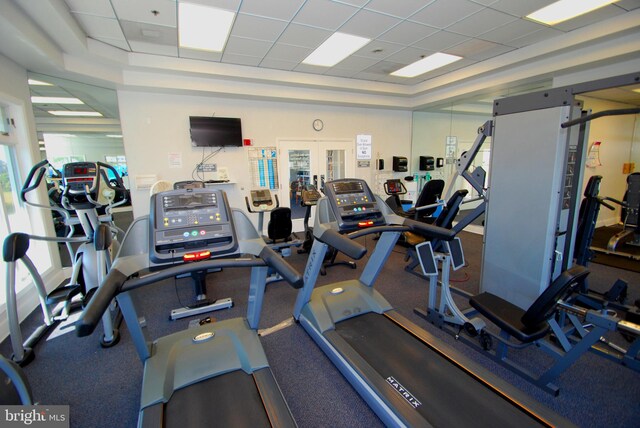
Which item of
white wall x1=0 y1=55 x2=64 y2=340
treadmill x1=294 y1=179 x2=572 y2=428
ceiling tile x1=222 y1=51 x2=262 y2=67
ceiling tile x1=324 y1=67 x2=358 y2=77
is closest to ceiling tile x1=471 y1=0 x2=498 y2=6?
treadmill x1=294 y1=179 x2=572 y2=428

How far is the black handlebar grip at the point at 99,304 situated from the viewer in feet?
3.66

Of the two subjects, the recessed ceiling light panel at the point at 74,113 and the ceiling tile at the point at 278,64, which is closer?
the ceiling tile at the point at 278,64

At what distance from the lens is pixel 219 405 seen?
1.59m

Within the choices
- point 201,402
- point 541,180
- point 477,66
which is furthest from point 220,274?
point 477,66

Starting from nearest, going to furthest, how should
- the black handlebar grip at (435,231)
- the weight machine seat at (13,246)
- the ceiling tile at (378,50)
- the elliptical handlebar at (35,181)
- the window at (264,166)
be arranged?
1. the weight machine seat at (13,246)
2. the black handlebar grip at (435,231)
3. the elliptical handlebar at (35,181)
4. the ceiling tile at (378,50)
5. the window at (264,166)

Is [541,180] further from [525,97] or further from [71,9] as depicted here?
[71,9]

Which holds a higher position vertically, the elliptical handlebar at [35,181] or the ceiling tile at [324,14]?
the ceiling tile at [324,14]

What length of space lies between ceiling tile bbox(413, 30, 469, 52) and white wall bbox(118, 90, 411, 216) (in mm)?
2537

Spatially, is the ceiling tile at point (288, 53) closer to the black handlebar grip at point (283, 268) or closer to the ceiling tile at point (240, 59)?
the ceiling tile at point (240, 59)

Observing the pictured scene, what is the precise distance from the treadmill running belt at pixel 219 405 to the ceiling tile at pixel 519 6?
4.40 meters

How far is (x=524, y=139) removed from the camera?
2.58 m

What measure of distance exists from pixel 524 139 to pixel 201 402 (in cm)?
324

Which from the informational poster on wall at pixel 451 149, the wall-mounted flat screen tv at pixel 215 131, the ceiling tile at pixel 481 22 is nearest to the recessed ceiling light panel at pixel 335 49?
the ceiling tile at pixel 481 22

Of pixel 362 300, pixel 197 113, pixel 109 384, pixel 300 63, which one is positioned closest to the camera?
pixel 109 384
